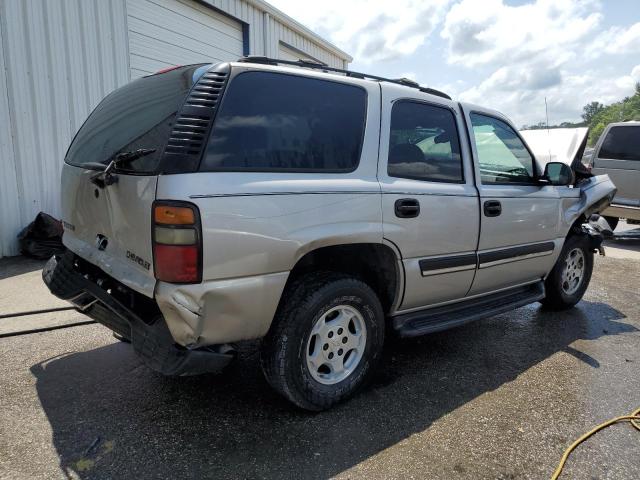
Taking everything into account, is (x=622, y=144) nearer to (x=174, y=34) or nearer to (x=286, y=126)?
(x=174, y=34)

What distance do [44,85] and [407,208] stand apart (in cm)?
609

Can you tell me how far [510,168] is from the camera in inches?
154

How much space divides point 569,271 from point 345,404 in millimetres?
3084

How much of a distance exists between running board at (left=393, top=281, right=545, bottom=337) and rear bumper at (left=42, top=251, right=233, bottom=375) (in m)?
1.27

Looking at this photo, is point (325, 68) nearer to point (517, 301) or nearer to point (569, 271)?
point (517, 301)

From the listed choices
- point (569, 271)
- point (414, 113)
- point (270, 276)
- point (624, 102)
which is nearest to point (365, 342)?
point (270, 276)

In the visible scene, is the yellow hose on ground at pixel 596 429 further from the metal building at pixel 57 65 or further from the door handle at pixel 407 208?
the metal building at pixel 57 65

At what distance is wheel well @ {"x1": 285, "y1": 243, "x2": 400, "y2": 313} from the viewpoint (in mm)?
2803

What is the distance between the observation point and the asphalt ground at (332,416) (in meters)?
2.33

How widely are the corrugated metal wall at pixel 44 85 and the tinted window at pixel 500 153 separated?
234 inches

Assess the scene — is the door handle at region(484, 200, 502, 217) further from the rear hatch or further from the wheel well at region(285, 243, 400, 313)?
the rear hatch

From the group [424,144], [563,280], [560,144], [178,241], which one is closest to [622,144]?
[560,144]

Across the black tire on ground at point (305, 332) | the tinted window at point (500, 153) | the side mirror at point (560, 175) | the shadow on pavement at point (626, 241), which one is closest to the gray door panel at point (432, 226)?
the tinted window at point (500, 153)

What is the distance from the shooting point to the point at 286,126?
2.56 metres
